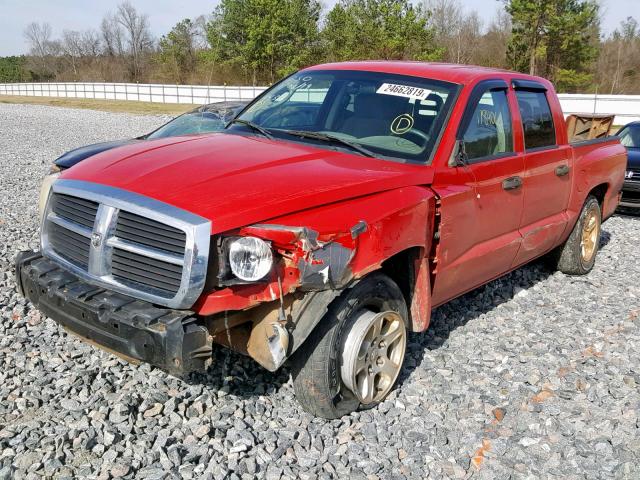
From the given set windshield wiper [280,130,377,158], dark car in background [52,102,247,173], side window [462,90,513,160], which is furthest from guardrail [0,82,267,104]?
windshield wiper [280,130,377,158]

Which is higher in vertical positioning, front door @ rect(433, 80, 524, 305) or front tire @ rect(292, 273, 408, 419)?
front door @ rect(433, 80, 524, 305)

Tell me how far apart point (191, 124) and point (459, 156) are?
17.7 feet

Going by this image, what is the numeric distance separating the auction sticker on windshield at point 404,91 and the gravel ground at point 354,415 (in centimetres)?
177

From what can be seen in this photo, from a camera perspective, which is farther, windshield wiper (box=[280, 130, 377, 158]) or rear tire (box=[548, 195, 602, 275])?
rear tire (box=[548, 195, 602, 275])

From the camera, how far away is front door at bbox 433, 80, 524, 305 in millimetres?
3818

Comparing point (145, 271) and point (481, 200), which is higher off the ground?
point (481, 200)

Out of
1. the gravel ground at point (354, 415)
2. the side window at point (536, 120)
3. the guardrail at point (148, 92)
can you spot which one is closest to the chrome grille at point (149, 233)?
the gravel ground at point (354, 415)

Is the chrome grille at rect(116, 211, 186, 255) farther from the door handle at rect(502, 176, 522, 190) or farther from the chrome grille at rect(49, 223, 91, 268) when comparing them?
the door handle at rect(502, 176, 522, 190)

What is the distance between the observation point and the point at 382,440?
3305mm

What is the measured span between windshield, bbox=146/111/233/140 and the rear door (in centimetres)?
441

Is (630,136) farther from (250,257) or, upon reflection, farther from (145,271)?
(145,271)

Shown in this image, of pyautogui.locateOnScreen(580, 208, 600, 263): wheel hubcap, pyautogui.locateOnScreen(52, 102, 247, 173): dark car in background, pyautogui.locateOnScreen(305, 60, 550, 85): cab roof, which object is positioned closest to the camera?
pyautogui.locateOnScreen(305, 60, 550, 85): cab roof

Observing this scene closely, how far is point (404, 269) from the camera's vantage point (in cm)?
370

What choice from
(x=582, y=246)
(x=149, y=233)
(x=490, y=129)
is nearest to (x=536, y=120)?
(x=490, y=129)
